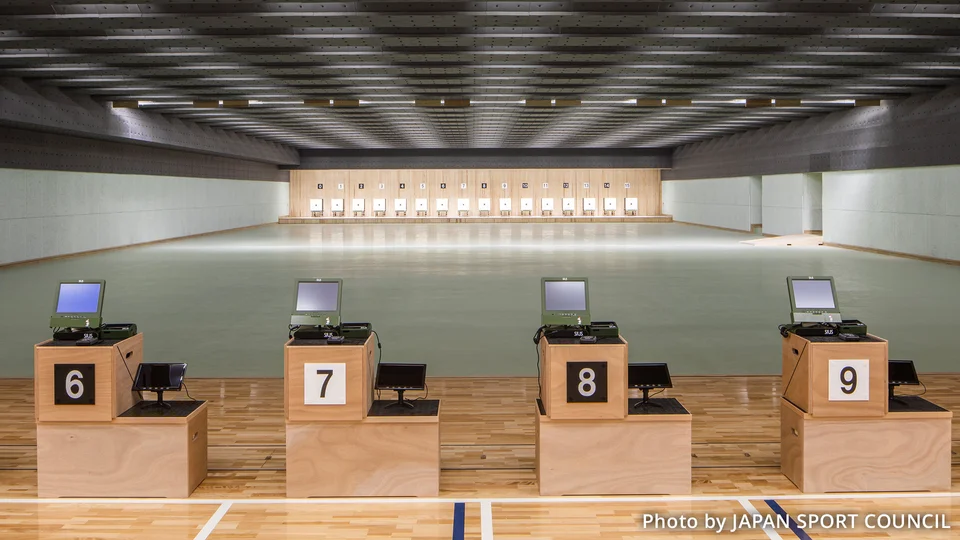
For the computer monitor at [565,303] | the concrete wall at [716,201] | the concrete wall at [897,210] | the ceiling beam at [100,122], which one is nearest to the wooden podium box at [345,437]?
the computer monitor at [565,303]

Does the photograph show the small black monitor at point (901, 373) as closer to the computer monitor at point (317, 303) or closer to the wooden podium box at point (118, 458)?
the computer monitor at point (317, 303)

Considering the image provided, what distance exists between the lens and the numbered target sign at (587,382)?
4.36 m

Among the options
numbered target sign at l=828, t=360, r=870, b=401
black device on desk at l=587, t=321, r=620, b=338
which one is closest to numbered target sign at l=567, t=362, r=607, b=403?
black device on desk at l=587, t=321, r=620, b=338

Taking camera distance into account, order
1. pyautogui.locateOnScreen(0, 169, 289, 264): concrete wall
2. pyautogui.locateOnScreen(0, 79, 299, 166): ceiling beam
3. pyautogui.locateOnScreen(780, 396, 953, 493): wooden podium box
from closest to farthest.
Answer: pyautogui.locateOnScreen(780, 396, 953, 493): wooden podium box → pyautogui.locateOnScreen(0, 79, 299, 166): ceiling beam → pyautogui.locateOnScreen(0, 169, 289, 264): concrete wall

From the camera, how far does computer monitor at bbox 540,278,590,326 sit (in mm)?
4750

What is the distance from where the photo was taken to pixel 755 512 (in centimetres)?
404

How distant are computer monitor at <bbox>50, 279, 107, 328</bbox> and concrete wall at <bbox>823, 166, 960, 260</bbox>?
15.5 meters

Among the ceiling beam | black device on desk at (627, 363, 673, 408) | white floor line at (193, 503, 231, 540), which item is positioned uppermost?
the ceiling beam

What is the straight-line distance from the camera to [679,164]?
36531mm

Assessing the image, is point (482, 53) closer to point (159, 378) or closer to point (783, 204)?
point (159, 378)

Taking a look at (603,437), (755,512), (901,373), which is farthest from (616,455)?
(901,373)

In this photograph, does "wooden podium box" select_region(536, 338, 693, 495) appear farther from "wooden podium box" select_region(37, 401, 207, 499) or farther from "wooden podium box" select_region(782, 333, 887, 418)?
"wooden podium box" select_region(37, 401, 207, 499)

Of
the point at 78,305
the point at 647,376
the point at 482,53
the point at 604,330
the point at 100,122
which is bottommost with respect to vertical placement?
the point at 647,376

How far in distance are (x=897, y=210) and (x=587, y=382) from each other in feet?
53.9
